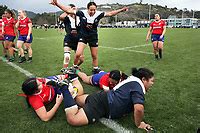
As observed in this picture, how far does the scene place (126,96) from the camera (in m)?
3.28

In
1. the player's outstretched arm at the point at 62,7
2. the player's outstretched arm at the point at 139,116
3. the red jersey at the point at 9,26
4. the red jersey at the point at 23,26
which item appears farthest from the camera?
the red jersey at the point at 9,26

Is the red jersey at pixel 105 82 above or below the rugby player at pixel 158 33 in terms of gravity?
below

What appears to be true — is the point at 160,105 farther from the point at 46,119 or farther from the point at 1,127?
the point at 1,127

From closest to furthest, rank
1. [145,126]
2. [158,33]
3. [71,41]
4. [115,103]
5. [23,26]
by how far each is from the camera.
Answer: [145,126], [115,103], [71,41], [23,26], [158,33]

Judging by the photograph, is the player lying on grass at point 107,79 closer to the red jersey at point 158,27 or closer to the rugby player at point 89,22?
→ the rugby player at point 89,22

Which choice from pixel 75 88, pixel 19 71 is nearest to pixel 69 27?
pixel 19 71

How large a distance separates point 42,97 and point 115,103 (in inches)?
53.3

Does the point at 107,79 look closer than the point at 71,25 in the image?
Yes

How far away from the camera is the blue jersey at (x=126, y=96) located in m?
3.14

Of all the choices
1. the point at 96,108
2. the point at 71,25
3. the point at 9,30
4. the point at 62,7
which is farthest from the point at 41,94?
the point at 9,30

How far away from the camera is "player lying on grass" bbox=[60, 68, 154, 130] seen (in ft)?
10.7

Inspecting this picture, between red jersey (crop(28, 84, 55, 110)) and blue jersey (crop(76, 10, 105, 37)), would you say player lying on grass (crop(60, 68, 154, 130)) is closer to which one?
red jersey (crop(28, 84, 55, 110))

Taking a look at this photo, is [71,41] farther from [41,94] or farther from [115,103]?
[115,103]

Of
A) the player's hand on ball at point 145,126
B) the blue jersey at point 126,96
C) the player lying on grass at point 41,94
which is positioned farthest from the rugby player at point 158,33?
the player's hand on ball at point 145,126
